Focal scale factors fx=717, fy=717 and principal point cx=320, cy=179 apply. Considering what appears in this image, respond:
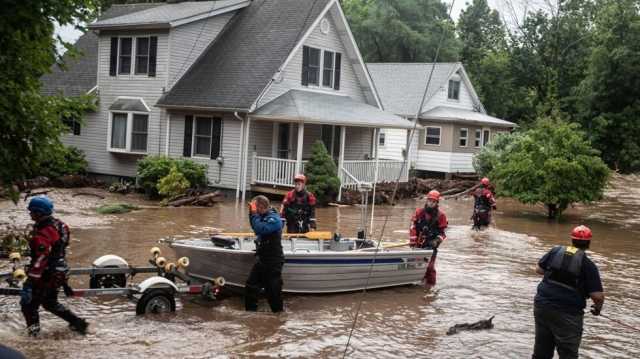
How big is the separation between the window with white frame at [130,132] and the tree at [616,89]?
29.2m

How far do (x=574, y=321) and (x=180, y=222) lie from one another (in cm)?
1319

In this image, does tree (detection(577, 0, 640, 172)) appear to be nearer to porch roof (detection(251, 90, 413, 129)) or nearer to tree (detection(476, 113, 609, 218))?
tree (detection(476, 113, 609, 218))

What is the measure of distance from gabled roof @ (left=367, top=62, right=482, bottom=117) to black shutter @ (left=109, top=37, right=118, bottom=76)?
15589 mm

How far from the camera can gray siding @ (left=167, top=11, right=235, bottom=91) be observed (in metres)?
26.1

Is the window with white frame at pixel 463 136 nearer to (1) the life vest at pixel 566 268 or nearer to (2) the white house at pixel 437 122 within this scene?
(2) the white house at pixel 437 122

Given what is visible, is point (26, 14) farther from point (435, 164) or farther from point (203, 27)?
point (435, 164)

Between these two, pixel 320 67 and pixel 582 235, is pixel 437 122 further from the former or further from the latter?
pixel 582 235

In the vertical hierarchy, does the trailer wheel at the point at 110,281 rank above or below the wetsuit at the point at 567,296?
below

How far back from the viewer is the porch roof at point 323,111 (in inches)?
938

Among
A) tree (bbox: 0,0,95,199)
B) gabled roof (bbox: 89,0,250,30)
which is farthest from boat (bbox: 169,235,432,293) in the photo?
gabled roof (bbox: 89,0,250,30)

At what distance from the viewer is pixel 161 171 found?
23.6 m

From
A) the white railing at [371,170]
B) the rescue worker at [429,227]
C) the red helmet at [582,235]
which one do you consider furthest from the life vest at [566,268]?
the white railing at [371,170]

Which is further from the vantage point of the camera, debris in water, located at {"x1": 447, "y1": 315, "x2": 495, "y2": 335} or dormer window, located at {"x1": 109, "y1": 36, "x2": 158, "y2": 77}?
dormer window, located at {"x1": 109, "y1": 36, "x2": 158, "y2": 77}

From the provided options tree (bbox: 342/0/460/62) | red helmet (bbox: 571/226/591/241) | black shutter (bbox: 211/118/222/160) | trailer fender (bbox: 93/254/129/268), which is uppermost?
tree (bbox: 342/0/460/62)
